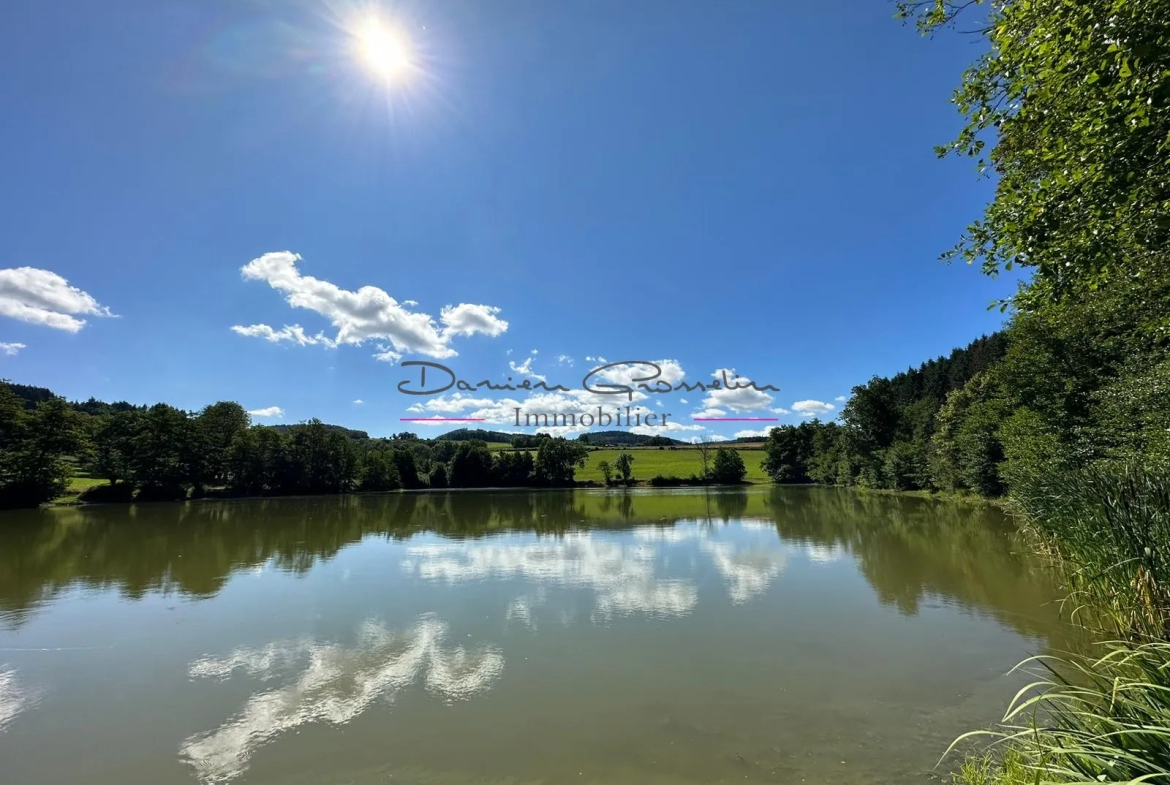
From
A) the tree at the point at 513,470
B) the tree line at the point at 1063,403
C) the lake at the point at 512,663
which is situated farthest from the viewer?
the tree at the point at 513,470

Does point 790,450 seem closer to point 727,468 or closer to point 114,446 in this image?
point 727,468

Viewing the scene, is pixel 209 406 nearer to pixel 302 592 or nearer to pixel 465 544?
pixel 465 544

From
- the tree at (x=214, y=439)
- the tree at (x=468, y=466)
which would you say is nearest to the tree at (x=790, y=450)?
the tree at (x=468, y=466)

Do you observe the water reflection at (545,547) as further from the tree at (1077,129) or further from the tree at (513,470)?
the tree at (513,470)

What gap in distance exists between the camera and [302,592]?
38.8 feet

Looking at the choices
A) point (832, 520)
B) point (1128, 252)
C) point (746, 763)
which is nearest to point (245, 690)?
point (746, 763)

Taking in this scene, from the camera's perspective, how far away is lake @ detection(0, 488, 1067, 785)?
495 cm

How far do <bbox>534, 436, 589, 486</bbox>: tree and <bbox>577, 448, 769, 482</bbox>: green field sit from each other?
3.68 metres

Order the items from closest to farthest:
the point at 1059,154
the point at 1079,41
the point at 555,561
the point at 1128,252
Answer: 1. the point at 1079,41
2. the point at 1059,154
3. the point at 1128,252
4. the point at 555,561

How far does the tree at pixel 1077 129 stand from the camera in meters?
3.99

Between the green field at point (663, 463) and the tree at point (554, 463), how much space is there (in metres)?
3.68

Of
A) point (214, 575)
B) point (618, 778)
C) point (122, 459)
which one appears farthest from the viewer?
point (122, 459)

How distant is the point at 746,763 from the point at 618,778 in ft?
3.87

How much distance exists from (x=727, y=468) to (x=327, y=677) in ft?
208
